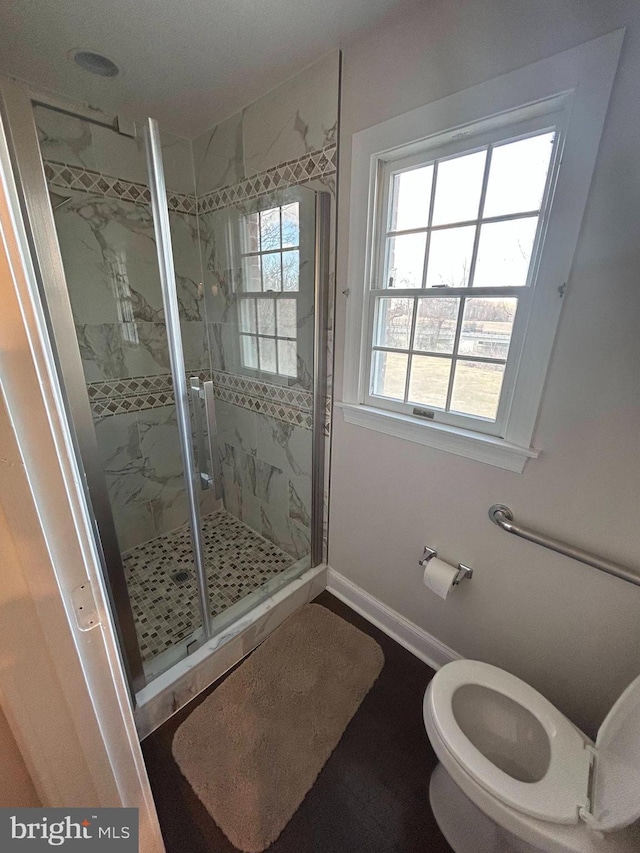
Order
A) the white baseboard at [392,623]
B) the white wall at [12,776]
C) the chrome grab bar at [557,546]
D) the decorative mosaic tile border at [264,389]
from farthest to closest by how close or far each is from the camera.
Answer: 1. the decorative mosaic tile border at [264,389]
2. the white baseboard at [392,623]
3. the chrome grab bar at [557,546]
4. the white wall at [12,776]

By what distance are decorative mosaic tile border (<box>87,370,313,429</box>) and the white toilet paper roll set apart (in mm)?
858

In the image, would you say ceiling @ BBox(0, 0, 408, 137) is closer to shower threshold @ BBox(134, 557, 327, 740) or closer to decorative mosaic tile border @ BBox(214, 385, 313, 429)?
decorative mosaic tile border @ BBox(214, 385, 313, 429)

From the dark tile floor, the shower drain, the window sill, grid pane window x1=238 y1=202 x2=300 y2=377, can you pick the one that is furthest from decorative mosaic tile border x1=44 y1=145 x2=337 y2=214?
the dark tile floor

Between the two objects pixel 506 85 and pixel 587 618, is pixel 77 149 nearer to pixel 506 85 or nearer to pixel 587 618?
pixel 506 85

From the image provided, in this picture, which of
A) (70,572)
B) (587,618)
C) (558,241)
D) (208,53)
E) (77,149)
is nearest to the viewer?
(70,572)

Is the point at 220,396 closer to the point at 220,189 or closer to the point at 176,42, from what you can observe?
the point at 220,189

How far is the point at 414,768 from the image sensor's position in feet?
3.96

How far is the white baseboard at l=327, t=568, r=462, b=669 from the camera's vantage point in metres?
1.53

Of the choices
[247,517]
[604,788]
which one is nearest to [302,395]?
[247,517]

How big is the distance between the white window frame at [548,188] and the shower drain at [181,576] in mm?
1382

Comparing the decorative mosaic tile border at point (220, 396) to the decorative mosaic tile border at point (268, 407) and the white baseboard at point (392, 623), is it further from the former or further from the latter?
the white baseboard at point (392, 623)

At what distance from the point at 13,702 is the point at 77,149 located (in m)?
1.99

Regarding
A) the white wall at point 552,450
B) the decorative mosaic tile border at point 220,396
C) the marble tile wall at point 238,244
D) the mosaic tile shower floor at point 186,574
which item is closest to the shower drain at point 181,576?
the mosaic tile shower floor at point 186,574

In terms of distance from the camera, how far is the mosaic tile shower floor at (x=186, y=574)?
166cm
